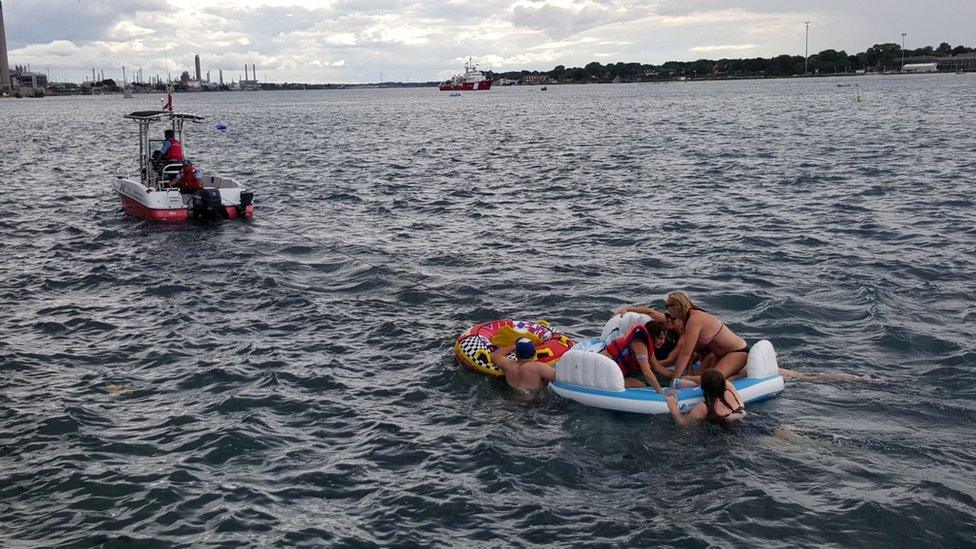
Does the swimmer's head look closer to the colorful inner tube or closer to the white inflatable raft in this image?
the white inflatable raft

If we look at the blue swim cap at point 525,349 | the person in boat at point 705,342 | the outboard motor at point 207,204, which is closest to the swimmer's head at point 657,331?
the person in boat at point 705,342

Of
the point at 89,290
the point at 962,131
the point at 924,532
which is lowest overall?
the point at 924,532

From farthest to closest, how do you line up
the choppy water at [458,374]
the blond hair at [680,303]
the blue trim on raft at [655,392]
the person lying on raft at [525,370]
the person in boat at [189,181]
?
the person in boat at [189,181] < the person lying on raft at [525,370] < the blond hair at [680,303] < the blue trim on raft at [655,392] < the choppy water at [458,374]

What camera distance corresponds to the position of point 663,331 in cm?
1184

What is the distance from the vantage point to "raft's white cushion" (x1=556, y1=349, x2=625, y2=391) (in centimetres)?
1127

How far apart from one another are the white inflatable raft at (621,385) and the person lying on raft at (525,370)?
22cm

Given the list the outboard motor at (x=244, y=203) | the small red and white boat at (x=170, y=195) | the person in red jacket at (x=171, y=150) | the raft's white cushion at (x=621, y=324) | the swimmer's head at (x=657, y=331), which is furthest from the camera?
the person in red jacket at (x=171, y=150)

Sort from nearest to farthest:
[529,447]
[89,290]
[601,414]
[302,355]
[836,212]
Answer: [529,447] → [601,414] → [302,355] → [89,290] → [836,212]

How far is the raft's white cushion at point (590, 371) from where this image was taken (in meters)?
11.3

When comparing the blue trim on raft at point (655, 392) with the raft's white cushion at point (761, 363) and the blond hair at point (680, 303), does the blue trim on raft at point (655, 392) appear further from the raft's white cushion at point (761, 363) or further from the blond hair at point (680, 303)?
the blond hair at point (680, 303)

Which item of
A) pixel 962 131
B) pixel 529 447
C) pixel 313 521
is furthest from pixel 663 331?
pixel 962 131

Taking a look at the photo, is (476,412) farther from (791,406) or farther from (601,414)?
(791,406)

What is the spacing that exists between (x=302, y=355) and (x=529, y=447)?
16.0 ft

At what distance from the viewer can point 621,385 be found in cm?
1129
